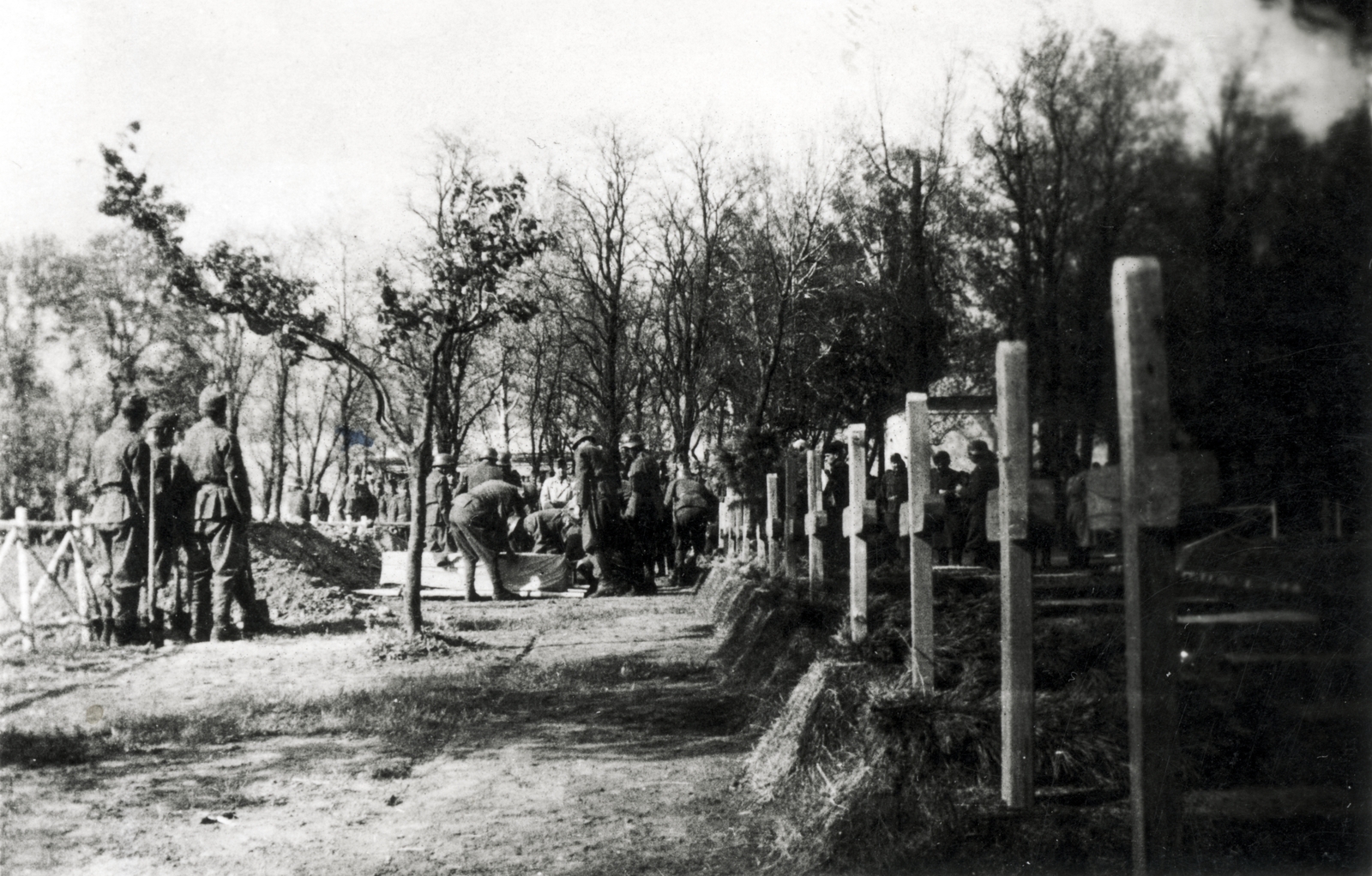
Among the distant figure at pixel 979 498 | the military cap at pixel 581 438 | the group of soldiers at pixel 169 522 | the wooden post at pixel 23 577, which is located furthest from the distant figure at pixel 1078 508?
the military cap at pixel 581 438

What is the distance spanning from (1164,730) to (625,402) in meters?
30.1

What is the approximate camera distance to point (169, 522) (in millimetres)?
10852

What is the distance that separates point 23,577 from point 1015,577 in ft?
30.5

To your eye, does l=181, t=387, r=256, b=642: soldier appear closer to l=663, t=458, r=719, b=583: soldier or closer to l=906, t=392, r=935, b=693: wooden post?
l=906, t=392, r=935, b=693: wooden post

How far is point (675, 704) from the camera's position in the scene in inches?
293

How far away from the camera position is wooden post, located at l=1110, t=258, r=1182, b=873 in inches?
113

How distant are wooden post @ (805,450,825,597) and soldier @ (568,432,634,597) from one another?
653cm

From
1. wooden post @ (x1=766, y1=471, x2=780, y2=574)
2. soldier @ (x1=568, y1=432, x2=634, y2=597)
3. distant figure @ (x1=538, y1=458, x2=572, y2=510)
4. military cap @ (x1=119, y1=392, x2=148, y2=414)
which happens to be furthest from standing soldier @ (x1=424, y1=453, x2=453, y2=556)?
military cap @ (x1=119, y1=392, x2=148, y2=414)

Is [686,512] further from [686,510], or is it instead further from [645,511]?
[645,511]

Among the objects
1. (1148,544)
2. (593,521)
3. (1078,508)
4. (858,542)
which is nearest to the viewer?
(1148,544)

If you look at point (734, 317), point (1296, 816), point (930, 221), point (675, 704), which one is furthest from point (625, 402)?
point (1296, 816)

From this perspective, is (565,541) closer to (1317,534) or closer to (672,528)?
(672,528)

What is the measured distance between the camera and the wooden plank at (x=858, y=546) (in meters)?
6.58

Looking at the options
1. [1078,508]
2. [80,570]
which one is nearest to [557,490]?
[80,570]
